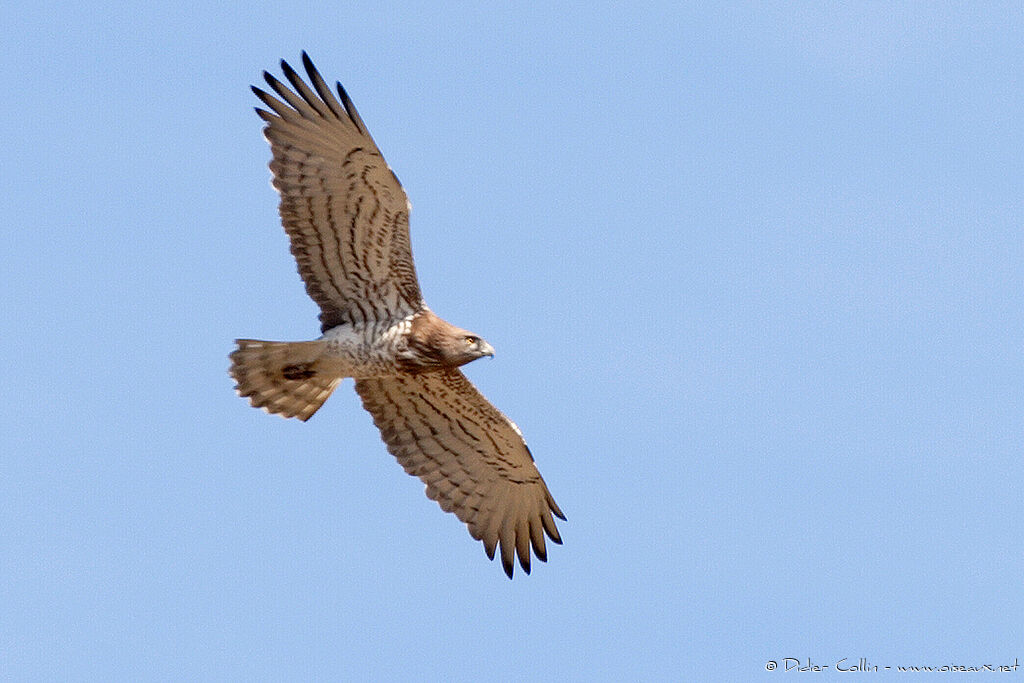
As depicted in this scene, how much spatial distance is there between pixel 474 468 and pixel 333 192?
8.86 ft

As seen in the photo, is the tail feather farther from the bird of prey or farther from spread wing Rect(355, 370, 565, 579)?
spread wing Rect(355, 370, 565, 579)

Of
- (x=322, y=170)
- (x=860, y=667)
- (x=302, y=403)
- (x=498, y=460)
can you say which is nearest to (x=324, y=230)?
(x=322, y=170)

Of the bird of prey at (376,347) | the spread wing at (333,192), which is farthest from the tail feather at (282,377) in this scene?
the spread wing at (333,192)

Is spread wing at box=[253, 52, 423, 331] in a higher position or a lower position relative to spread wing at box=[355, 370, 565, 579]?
higher

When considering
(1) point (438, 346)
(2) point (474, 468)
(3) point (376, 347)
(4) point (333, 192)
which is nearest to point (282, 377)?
(3) point (376, 347)

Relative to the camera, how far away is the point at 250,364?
1458 cm

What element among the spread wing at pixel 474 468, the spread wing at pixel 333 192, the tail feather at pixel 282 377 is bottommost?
the tail feather at pixel 282 377

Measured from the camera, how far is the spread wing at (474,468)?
15.3 meters

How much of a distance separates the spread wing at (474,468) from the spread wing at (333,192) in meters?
1.21

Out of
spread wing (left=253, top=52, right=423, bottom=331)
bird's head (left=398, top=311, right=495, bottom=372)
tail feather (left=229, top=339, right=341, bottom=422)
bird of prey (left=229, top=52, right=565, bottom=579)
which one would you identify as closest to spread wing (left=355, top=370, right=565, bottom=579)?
bird of prey (left=229, top=52, right=565, bottom=579)

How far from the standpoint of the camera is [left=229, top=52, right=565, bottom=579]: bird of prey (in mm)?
14016

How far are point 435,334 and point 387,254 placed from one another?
0.69 m

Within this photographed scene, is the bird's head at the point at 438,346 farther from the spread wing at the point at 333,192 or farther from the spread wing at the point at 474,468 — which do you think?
the spread wing at the point at 474,468

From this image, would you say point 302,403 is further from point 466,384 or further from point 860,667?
point 860,667
